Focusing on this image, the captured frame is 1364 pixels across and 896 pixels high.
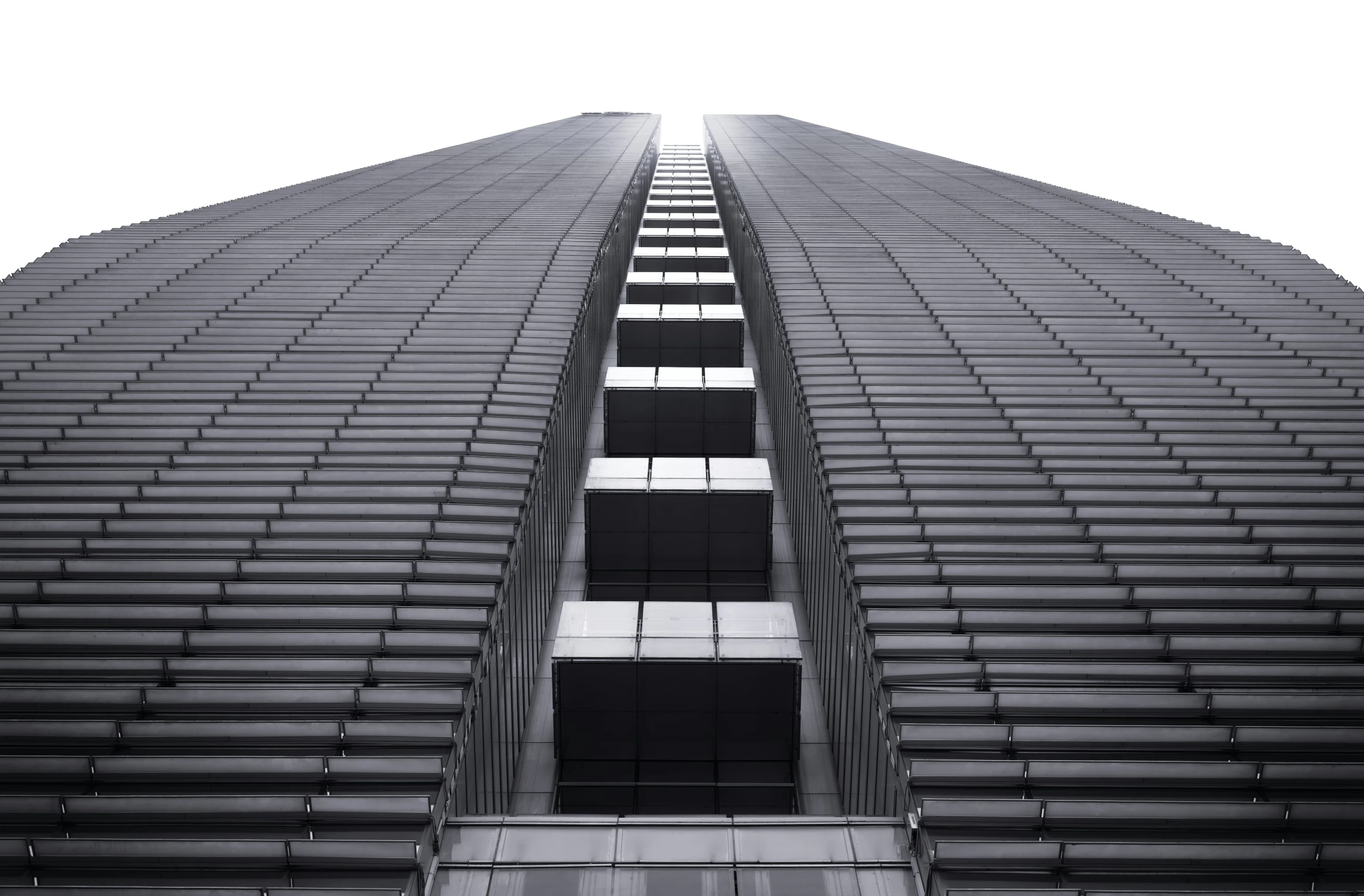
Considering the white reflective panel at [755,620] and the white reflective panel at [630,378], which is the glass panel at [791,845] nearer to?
the white reflective panel at [755,620]

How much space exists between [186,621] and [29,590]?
278cm

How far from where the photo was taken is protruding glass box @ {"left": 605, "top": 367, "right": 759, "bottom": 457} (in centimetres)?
2912

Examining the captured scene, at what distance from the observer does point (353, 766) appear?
39.3 ft

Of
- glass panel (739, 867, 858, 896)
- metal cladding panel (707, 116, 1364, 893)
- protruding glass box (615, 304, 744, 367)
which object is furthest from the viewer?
protruding glass box (615, 304, 744, 367)

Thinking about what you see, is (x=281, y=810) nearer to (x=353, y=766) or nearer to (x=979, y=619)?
(x=353, y=766)

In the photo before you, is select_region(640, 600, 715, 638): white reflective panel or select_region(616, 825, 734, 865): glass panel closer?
select_region(616, 825, 734, 865): glass panel

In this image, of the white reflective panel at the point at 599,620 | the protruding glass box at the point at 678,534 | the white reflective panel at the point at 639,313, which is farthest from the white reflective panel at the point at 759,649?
the white reflective panel at the point at 639,313

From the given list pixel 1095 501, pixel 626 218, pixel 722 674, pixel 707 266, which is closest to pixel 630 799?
pixel 722 674

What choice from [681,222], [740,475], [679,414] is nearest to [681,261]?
[681,222]

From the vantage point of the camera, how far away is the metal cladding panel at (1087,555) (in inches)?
445

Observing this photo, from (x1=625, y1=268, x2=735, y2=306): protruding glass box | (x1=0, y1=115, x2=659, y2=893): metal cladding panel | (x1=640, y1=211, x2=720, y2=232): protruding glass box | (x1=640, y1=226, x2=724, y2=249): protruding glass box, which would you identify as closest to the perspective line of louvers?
(x1=0, y1=115, x2=659, y2=893): metal cladding panel

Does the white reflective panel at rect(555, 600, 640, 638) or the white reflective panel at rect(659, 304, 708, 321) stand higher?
the white reflective panel at rect(659, 304, 708, 321)

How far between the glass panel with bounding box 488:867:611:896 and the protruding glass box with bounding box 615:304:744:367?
84.1ft

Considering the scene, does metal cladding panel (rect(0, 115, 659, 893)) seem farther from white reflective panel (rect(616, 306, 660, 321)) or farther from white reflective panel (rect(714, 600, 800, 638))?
white reflective panel (rect(714, 600, 800, 638))
